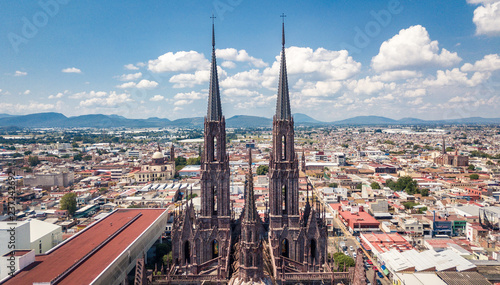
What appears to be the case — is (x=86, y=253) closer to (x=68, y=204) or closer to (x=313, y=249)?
(x=313, y=249)

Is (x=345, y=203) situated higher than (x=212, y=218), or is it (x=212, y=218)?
(x=212, y=218)

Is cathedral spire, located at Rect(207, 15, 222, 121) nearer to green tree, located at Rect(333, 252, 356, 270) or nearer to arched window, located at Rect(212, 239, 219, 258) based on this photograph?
arched window, located at Rect(212, 239, 219, 258)

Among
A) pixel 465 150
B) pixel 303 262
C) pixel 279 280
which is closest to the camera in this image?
pixel 279 280

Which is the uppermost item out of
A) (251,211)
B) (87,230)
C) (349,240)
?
(251,211)

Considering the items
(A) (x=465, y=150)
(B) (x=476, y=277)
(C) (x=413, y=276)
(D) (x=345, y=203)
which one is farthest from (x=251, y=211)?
(A) (x=465, y=150)

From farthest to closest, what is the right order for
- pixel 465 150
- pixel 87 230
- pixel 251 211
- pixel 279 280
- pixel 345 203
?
pixel 465 150 → pixel 345 203 → pixel 87 230 → pixel 279 280 → pixel 251 211

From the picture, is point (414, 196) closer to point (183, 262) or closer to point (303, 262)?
point (303, 262)

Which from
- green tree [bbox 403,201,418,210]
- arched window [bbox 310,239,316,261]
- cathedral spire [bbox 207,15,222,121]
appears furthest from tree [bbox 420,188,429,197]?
cathedral spire [bbox 207,15,222,121]
